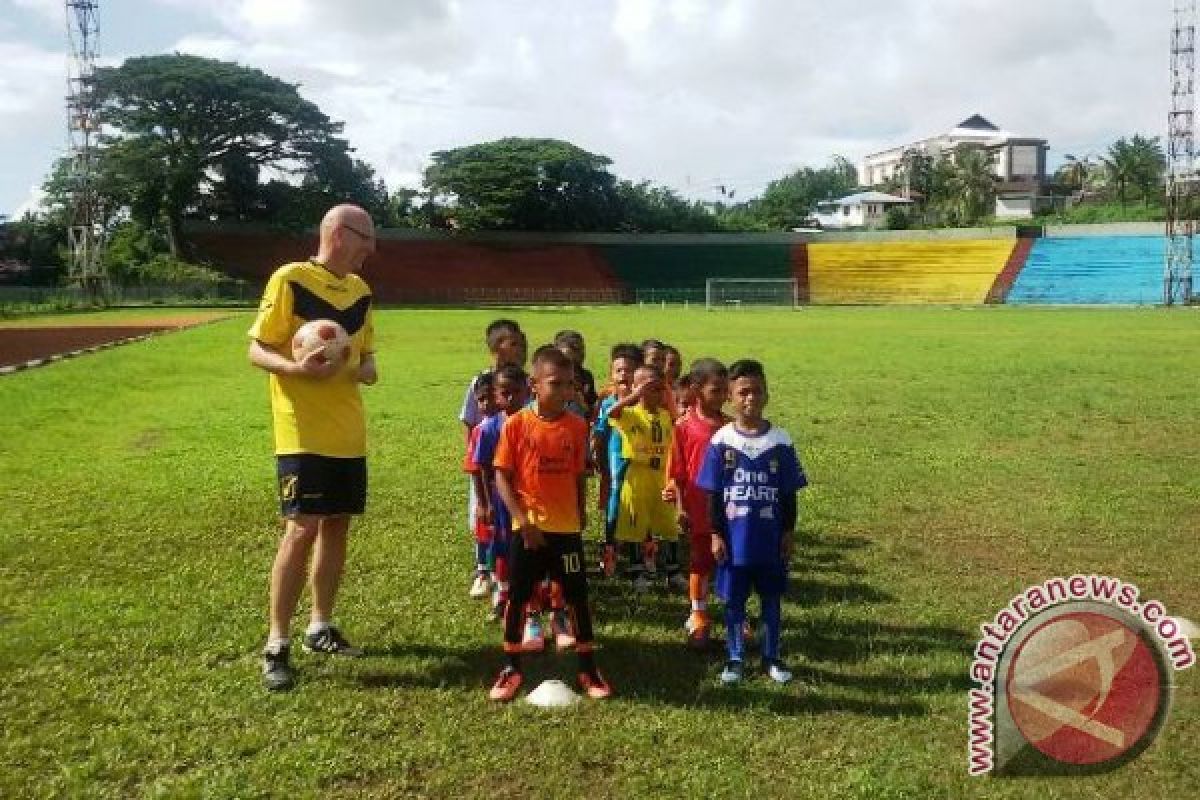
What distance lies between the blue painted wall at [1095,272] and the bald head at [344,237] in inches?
2170

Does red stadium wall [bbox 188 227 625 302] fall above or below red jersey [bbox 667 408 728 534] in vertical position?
above

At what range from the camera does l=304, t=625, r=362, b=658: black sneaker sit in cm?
481

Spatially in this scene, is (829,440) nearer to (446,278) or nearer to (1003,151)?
(446,278)

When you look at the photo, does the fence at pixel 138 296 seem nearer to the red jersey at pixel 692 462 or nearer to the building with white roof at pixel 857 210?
the red jersey at pixel 692 462

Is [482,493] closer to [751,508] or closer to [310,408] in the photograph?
[310,408]

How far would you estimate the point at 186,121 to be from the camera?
54.7 m

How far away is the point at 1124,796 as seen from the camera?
11.5ft

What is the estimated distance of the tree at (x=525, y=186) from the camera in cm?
6838

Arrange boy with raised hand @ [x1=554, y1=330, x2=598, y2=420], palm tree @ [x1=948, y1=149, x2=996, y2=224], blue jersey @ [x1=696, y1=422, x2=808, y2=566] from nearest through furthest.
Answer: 1. blue jersey @ [x1=696, y1=422, x2=808, y2=566]
2. boy with raised hand @ [x1=554, y1=330, x2=598, y2=420]
3. palm tree @ [x1=948, y1=149, x2=996, y2=224]

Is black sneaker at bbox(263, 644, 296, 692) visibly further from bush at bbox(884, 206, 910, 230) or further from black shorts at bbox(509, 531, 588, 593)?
bush at bbox(884, 206, 910, 230)

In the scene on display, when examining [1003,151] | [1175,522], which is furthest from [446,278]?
[1003,151]

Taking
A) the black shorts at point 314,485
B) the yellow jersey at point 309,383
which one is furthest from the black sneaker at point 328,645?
the yellow jersey at point 309,383
